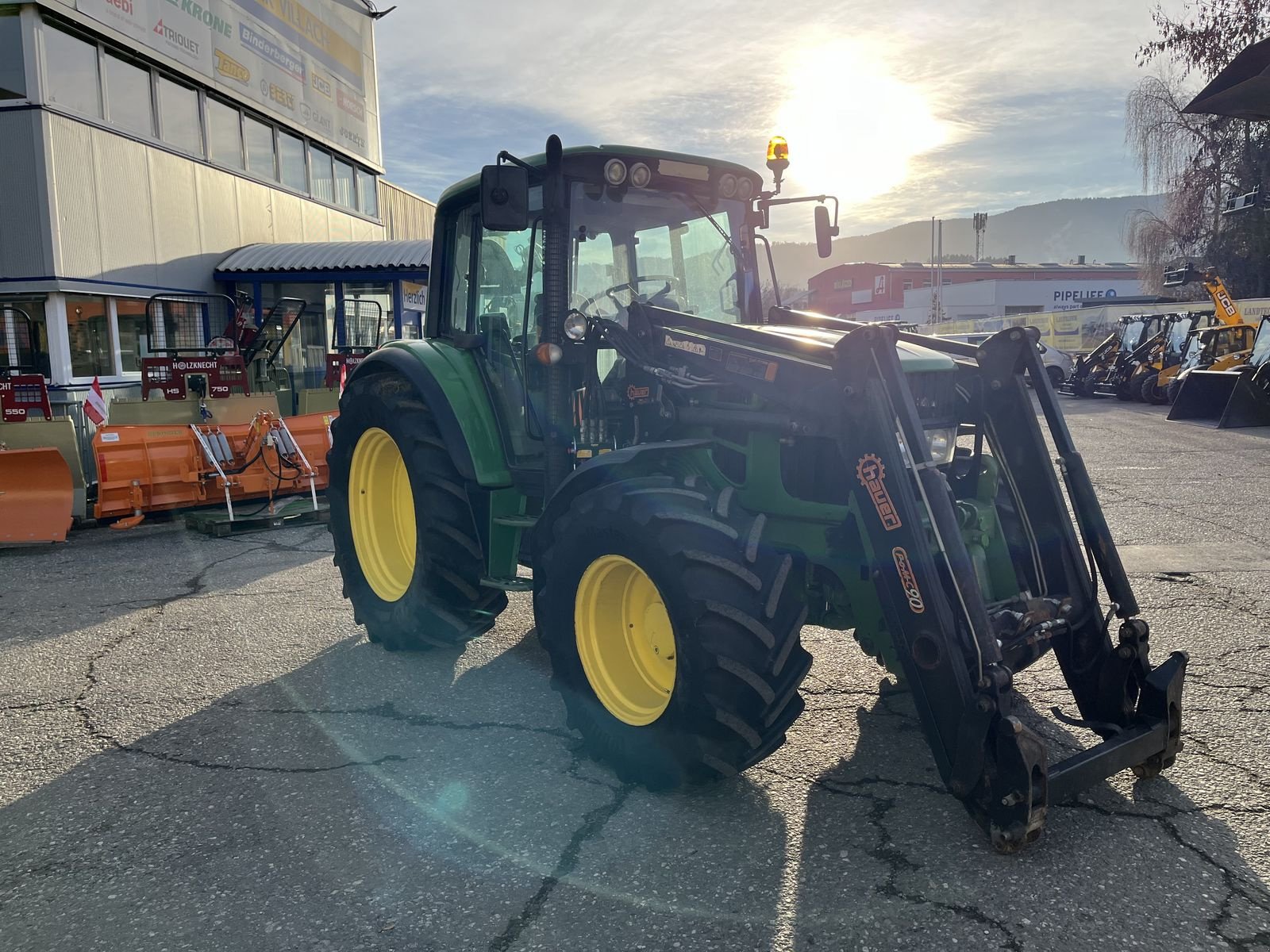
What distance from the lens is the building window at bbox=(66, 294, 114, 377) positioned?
45.0 feet

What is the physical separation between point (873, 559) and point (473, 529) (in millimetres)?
2304

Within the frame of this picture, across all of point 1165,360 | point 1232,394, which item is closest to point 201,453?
point 1232,394

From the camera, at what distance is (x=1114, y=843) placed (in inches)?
123

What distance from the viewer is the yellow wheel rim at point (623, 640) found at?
3738mm

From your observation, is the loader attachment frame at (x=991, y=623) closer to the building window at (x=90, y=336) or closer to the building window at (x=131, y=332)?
the building window at (x=90, y=336)

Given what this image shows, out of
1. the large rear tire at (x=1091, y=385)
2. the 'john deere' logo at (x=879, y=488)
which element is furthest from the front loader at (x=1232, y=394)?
the 'john deere' logo at (x=879, y=488)

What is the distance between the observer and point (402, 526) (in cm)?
577

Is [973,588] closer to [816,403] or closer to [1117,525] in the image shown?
[816,403]

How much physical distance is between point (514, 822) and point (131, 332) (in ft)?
46.6

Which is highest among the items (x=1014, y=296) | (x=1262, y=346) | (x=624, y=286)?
(x=1014, y=296)

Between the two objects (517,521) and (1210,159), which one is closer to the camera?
(517,521)

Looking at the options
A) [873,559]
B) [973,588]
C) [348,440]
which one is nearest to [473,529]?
[348,440]

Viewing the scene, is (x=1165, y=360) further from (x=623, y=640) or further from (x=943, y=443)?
(x=623, y=640)

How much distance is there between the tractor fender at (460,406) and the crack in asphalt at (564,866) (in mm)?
1784
